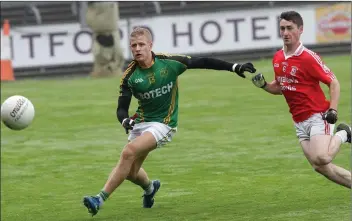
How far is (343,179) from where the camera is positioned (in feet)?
34.2

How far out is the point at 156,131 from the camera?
10.7 m

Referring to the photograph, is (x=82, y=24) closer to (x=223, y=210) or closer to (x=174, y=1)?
(x=174, y=1)

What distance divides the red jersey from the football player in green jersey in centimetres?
41

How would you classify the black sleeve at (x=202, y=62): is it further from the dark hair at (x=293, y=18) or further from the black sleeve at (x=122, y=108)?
the dark hair at (x=293, y=18)

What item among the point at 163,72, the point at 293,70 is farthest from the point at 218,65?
the point at 293,70

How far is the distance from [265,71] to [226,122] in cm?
1042

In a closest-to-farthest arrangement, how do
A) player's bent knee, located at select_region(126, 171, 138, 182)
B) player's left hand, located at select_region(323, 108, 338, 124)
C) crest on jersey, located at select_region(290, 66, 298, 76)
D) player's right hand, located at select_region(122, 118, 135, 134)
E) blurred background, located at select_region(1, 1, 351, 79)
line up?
player's left hand, located at select_region(323, 108, 338, 124) < player's right hand, located at select_region(122, 118, 135, 134) < crest on jersey, located at select_region(290, 66, 298, 76) < player's bent knee, located at select_region(126, 171, 138, 182) < blurred background, located at select_region(1, 1, 351, 79)

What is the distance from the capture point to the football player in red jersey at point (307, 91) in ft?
34.3

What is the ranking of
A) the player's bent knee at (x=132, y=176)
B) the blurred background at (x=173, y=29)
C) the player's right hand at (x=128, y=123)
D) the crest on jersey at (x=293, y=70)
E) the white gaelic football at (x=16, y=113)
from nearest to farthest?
the player's right hand at (x=128, y=123) < the crest on jersey at (x=293, y=70) < the player's bent knee at (x=132, y=176) < the white gaelic football at (x=16, y=113) < the blurred background at (x=173, y=29)

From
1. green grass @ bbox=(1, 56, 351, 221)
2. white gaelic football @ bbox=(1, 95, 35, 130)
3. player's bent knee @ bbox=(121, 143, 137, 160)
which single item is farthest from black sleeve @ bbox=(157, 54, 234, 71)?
white gaelic football @ bbox=(1, 95, 35, 130)

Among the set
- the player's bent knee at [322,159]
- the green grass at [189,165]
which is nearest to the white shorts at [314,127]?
the player's bent knee at [322,159]

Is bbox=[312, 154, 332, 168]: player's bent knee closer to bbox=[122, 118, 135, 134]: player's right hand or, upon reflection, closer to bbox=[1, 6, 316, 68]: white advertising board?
bbox=[122, 118, 135, 134]: player's right hand

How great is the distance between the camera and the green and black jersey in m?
10.8

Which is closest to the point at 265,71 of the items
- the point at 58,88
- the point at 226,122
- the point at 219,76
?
the point at 219,76
